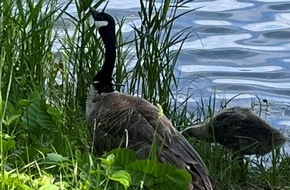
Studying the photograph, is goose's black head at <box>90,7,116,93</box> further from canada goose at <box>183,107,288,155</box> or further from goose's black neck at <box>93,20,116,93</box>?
canada goose at <box>183,107,288,155</box>

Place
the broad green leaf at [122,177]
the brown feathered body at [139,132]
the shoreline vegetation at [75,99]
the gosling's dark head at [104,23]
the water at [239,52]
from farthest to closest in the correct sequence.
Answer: the water at [239,52], the gosling's dark head at [104,23], the brown feathered body at [139,132], the shoreline vegetation at [75,99], the broad green leaf at [122,177]

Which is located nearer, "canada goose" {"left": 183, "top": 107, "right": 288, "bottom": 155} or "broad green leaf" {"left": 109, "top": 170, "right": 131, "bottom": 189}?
"broad green leaf" {"left": 109, "top": 170, "right": 131, "bottom": 189}

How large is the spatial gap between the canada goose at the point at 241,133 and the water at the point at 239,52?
1.35 m

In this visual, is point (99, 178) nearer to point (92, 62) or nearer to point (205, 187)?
point (205, 187)

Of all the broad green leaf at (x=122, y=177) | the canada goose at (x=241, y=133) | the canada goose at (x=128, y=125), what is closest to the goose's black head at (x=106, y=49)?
the canada goose at (x=128, y=125)

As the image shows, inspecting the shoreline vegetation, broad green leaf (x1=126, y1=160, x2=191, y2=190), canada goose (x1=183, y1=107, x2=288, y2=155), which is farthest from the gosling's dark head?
broad green leaf (x1=126, y1=160, x2=191, y2=190)

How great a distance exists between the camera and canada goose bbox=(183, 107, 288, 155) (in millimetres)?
6457

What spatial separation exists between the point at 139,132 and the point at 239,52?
15.5 feet

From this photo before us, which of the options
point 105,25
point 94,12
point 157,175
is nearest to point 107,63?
point 105,25

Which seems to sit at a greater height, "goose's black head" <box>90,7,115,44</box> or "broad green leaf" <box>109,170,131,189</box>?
"goose's black head" <box>90,7,115,44</box>

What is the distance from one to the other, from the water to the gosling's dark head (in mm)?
1916

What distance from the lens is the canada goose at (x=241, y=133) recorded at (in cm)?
646

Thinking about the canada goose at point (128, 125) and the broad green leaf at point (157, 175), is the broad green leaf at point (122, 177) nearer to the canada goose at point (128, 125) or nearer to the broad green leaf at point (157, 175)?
the broad green leaf at point (157, 175)

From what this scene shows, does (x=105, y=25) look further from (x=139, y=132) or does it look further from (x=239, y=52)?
(x=239, y=52)
